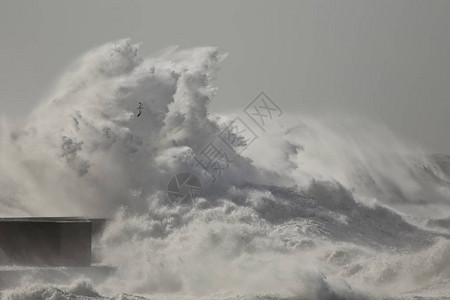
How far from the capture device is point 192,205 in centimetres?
2270

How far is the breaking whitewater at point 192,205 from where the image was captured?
1705 centimetres

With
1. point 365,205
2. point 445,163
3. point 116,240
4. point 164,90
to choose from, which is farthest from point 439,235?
point 445,163

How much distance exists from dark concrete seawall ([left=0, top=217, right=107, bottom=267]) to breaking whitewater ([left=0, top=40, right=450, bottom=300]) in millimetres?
403

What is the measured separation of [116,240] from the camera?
Answer: 19719 millimetres

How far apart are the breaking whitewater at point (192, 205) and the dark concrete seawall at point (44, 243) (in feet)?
1.32

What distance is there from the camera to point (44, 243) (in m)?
17.0

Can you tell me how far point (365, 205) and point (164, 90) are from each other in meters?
5.78

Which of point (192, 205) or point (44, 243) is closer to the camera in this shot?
point (44, 243)

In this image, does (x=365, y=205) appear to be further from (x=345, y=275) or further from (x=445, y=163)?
(x=445, y=163)

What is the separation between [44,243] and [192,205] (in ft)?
20.0

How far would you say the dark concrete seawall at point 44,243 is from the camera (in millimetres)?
16812

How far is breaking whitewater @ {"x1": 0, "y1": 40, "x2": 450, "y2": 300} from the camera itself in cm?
1705

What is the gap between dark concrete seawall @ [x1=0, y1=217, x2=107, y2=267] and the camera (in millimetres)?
16812

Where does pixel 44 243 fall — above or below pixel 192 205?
below
